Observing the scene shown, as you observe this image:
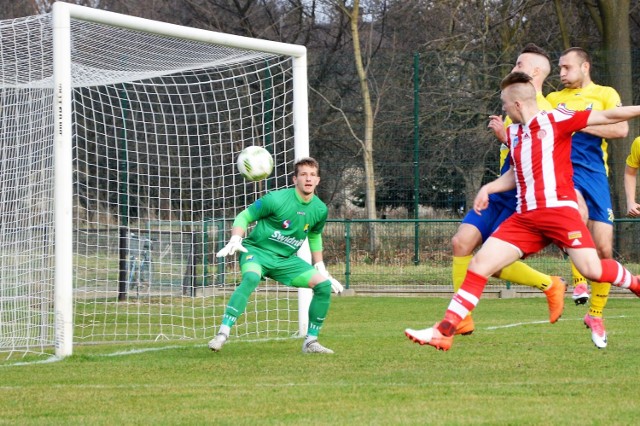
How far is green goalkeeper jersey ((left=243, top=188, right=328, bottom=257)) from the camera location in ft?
30.0

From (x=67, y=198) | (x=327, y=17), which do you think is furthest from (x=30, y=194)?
(x=327, y=17)

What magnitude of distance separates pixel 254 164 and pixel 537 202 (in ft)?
10.7

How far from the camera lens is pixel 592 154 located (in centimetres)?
845

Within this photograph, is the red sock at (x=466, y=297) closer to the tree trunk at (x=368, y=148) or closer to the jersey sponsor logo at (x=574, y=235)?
the jersey sponsor logo at (x=574, y=235)

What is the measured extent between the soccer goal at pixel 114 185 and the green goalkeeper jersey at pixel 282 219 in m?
1.52

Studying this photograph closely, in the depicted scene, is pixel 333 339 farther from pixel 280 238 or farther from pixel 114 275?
pixel 114 275

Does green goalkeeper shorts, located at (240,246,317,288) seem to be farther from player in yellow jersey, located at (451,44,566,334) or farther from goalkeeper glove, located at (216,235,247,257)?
player in yellow jersey, located at (451,44,566,334)

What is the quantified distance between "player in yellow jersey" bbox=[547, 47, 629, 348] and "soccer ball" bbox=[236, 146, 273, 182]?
2.58m

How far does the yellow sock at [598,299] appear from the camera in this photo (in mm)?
8234

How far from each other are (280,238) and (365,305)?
788cm

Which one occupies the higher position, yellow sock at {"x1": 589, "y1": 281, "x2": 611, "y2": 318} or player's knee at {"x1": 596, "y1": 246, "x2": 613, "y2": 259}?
player's knee at {"x1": 596, "y1": 246, "x2": 613, "y2": 259}

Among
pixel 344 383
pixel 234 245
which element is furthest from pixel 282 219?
pixel 344 383

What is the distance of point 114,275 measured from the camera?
1420 cm

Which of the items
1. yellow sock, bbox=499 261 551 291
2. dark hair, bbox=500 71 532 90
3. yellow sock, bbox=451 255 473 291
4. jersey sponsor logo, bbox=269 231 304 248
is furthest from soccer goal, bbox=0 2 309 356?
dark hair, bbox=500 71 532 90
